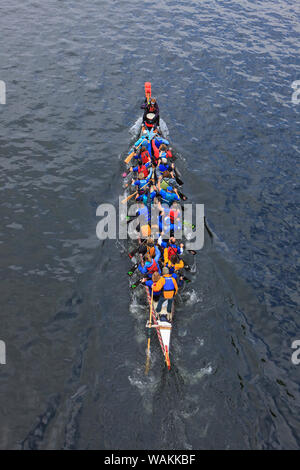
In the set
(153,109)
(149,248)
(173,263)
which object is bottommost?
(173,263)

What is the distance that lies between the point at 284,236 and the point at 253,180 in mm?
5065

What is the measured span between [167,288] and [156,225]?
466 cm

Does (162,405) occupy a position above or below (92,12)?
below

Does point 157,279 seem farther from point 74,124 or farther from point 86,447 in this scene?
point 74,124

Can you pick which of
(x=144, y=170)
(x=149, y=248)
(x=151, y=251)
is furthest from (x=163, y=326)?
(x=144, y=170)

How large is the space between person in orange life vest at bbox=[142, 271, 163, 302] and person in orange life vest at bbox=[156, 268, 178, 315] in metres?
0.04

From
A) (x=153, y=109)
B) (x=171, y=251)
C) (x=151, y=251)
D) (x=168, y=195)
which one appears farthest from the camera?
(x=153, y=109)

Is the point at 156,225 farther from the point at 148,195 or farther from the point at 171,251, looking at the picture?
the point at 171,251

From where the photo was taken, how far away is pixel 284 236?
2031 centimetres

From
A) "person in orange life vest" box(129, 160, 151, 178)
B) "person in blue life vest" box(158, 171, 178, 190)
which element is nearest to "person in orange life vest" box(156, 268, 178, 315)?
"person in blue life vest" box(158, 171, 178, 190)

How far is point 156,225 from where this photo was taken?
18828 mm

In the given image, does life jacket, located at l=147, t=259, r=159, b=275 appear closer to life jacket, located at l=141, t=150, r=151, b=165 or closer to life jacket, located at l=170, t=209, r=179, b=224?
life jacket, located at l=170, t=209, r=179, b=224

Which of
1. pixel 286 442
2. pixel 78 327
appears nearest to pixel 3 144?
pixel 78 327

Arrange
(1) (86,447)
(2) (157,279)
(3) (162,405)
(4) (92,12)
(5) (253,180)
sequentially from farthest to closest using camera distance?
(4) (92,12)
(5) (253,180)
(2) (157,279)
(3) (162,405)
(1) (86,447)
